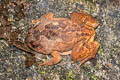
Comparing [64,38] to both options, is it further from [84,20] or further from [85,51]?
[84,20]

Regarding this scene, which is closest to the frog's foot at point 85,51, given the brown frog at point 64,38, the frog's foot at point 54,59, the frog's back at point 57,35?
the brown frog at point 64,38

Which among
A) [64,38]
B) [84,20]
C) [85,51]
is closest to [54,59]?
[64,38]

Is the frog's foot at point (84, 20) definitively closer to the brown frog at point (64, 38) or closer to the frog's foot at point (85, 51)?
the brown frog at point (64, 38)

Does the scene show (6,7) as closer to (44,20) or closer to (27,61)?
(44,20)

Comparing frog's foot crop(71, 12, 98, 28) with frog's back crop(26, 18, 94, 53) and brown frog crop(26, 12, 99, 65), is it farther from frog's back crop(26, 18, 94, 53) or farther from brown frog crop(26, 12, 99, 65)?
frog's back crop(26, 18, 94, 53)

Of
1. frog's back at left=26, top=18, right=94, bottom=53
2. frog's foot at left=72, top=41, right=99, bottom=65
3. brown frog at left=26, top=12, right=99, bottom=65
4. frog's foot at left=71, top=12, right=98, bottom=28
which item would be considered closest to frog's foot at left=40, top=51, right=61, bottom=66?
brown frog at left=26, top=12, right=99, bottom=65

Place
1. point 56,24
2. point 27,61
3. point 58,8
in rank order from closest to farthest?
point 56,24 → point 27,61 → point 58,8

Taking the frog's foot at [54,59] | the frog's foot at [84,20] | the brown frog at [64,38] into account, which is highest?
the frog's foot at [84,20]

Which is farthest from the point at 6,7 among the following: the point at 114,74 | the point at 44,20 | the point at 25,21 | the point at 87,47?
the point at 114,74
